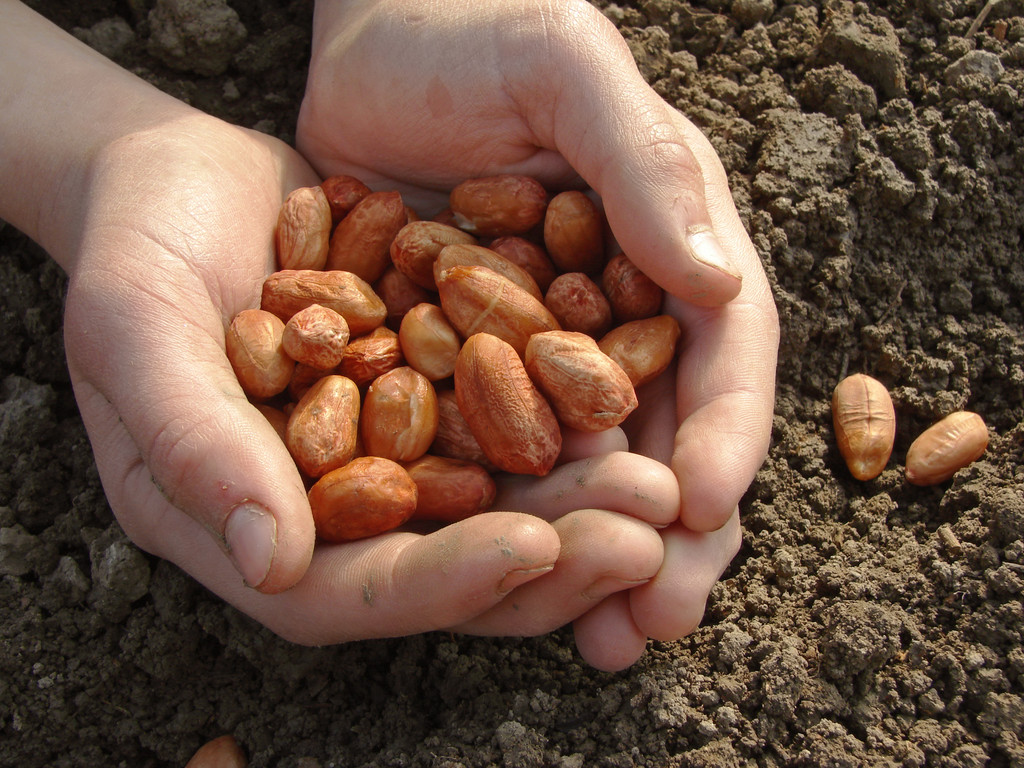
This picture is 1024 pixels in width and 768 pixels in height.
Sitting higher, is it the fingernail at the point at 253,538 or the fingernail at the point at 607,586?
the fingernail at the point at 253,538

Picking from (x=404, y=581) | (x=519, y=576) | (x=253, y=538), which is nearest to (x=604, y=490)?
(x=519, y=576)

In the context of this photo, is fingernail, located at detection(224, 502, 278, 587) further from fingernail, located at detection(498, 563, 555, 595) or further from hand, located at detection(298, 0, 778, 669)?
hand, located at detection(298, 0, 778, 669)

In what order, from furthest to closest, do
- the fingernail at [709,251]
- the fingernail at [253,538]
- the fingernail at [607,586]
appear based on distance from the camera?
the fingernail at [709,251], the fingernail at [607,586], the fingernail at [253,538]

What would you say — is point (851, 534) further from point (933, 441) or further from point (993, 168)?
point (993, 168)

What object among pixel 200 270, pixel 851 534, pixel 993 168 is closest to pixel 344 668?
pixel 200 270

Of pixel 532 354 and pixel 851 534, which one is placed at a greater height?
pixel 532 354

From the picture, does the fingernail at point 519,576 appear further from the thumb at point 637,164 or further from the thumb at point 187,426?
the thumb at point 637,164

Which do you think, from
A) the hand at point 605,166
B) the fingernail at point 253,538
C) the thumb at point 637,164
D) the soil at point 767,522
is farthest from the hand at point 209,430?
the thumb at point 637,164

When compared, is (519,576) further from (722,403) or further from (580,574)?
(722,403)
